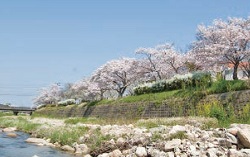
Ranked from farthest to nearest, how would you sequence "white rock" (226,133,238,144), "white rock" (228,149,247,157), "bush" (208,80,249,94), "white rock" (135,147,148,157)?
"bush" (208,80,249,94)
"white rock" (135,147,148,157)
"white rock" (226,133,238,144)
"white rock" (228,149,247,157)

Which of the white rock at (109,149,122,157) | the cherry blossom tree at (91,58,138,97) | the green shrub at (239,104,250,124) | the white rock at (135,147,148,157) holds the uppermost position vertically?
the cherry blossom tree at (91,58,138,97)

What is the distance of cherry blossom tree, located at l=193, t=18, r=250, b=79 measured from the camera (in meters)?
28.2

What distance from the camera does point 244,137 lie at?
1102 centimetres

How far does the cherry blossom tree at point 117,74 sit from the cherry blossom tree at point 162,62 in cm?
266

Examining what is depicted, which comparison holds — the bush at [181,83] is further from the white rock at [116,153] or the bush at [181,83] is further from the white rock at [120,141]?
the white rock at [116,153]

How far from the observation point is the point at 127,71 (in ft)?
155

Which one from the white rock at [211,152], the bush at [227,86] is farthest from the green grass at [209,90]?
the white rock at [211,152]

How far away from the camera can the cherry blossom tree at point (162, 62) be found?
39969 mm

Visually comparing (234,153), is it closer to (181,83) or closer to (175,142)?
(175,142)

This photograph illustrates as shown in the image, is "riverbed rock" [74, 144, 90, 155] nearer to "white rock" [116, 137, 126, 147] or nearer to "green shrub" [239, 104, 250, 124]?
"white rock" [116, 137, 126, 147]

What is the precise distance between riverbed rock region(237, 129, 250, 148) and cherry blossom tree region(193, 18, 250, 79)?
658 inches

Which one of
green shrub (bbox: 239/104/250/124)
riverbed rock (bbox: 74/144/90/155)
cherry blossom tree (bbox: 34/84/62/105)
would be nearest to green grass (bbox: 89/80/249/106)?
green shrub (bbox: 239/104/250/124)

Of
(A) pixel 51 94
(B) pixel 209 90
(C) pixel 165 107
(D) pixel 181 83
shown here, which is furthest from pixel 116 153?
(A) pixel 51 94

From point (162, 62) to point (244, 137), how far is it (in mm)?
30687
